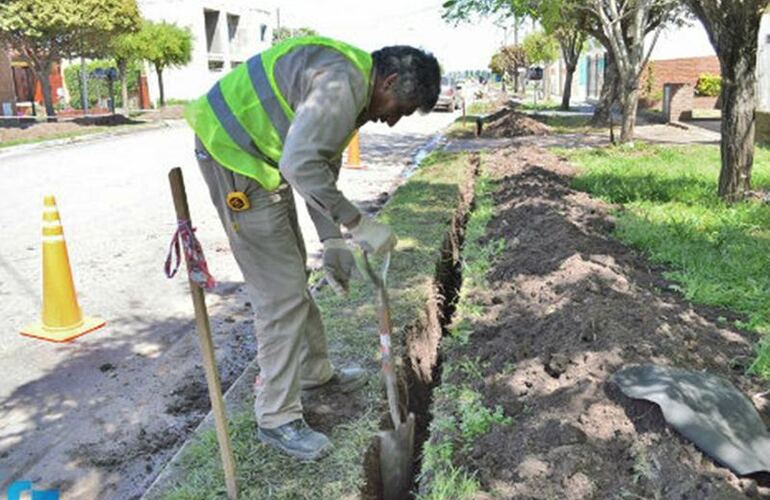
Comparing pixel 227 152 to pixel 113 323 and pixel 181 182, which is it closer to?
pixel 181 182

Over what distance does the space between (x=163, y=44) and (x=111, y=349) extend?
28.0 m

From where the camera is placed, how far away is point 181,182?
8.09 feet

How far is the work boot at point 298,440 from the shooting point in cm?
301

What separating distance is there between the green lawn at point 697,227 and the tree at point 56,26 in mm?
18085

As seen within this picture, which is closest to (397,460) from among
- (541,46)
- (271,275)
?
(271,275)

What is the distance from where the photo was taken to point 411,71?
2.62 meters

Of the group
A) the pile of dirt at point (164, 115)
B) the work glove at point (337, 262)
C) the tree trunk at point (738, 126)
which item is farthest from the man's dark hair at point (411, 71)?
the pile of dirt at point (164, 115)

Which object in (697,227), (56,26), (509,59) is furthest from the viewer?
(509,59)

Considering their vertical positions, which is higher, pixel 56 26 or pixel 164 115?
pixel 56 26

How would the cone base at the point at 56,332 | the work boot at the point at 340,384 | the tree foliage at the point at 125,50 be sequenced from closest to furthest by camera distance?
the work boot at the point at 340,384 → the cone base at the point at 56,332 → the tree foliage at the point at 125,50

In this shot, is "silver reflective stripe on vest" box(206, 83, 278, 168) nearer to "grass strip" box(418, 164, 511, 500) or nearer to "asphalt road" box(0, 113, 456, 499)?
"grass strip" box(418, 164, 511, 500)

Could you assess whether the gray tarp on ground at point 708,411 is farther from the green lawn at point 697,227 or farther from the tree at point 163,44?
the tree at point 163,44

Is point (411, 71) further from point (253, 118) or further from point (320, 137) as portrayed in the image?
point (253, 118)

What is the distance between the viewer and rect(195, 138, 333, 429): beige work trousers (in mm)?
2854
